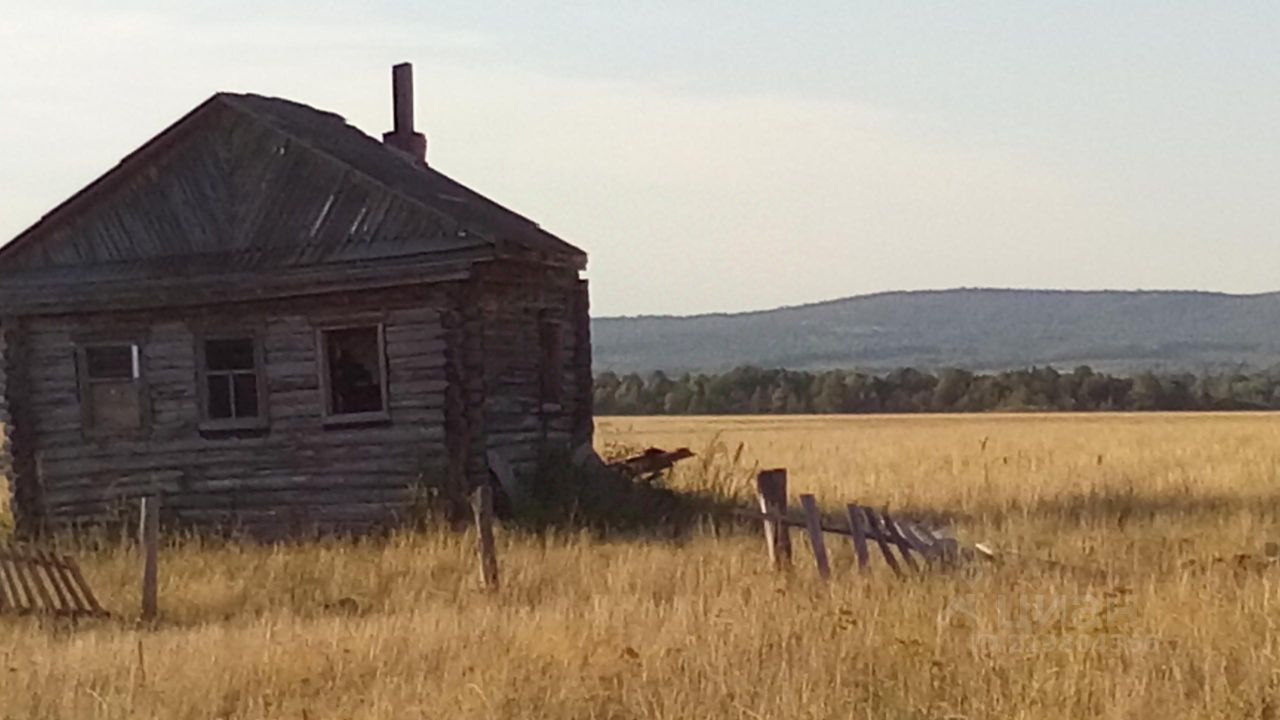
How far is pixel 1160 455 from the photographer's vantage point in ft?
99.5

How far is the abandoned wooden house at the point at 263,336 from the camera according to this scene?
711 inches

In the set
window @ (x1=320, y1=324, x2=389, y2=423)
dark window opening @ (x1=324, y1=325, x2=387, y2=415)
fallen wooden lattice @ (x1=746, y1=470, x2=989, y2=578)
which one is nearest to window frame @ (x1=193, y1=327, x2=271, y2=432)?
window @ (x1=320, y1=324, x2=389, y2=423)

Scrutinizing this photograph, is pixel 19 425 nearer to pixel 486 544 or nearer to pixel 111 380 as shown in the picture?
pixel 111 380

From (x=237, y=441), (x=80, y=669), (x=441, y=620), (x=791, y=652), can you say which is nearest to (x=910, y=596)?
(x=791, y=652)

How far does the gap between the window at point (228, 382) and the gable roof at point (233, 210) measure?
919 millimetres

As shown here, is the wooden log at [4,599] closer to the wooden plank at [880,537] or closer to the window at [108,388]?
the wooden plank at [880,537]

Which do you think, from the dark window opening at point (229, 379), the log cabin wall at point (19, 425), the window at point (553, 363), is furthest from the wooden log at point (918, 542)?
the log cabin wall at point (19, 425)

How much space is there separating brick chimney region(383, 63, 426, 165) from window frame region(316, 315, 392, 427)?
5.24 metres

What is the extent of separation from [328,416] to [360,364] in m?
2.37

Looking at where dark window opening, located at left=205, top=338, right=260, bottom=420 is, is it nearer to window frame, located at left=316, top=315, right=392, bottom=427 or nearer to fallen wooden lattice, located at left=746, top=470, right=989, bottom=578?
window frame, located at left=316, top=315, right=392, bottom=427

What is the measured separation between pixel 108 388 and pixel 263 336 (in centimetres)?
230

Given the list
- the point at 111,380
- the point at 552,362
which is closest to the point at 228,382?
the point at 111,380

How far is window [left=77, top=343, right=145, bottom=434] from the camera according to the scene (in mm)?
19453

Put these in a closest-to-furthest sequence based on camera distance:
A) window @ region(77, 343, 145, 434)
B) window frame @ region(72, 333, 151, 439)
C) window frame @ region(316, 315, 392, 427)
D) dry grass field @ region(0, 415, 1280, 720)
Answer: dry grass field @ region(0, 415, 1280, 720) < window frame @ region(316, 315, 392, 427) < window frame @ region(72, 333, 151, 439) < window @ region(77, 343, 145, 434)
